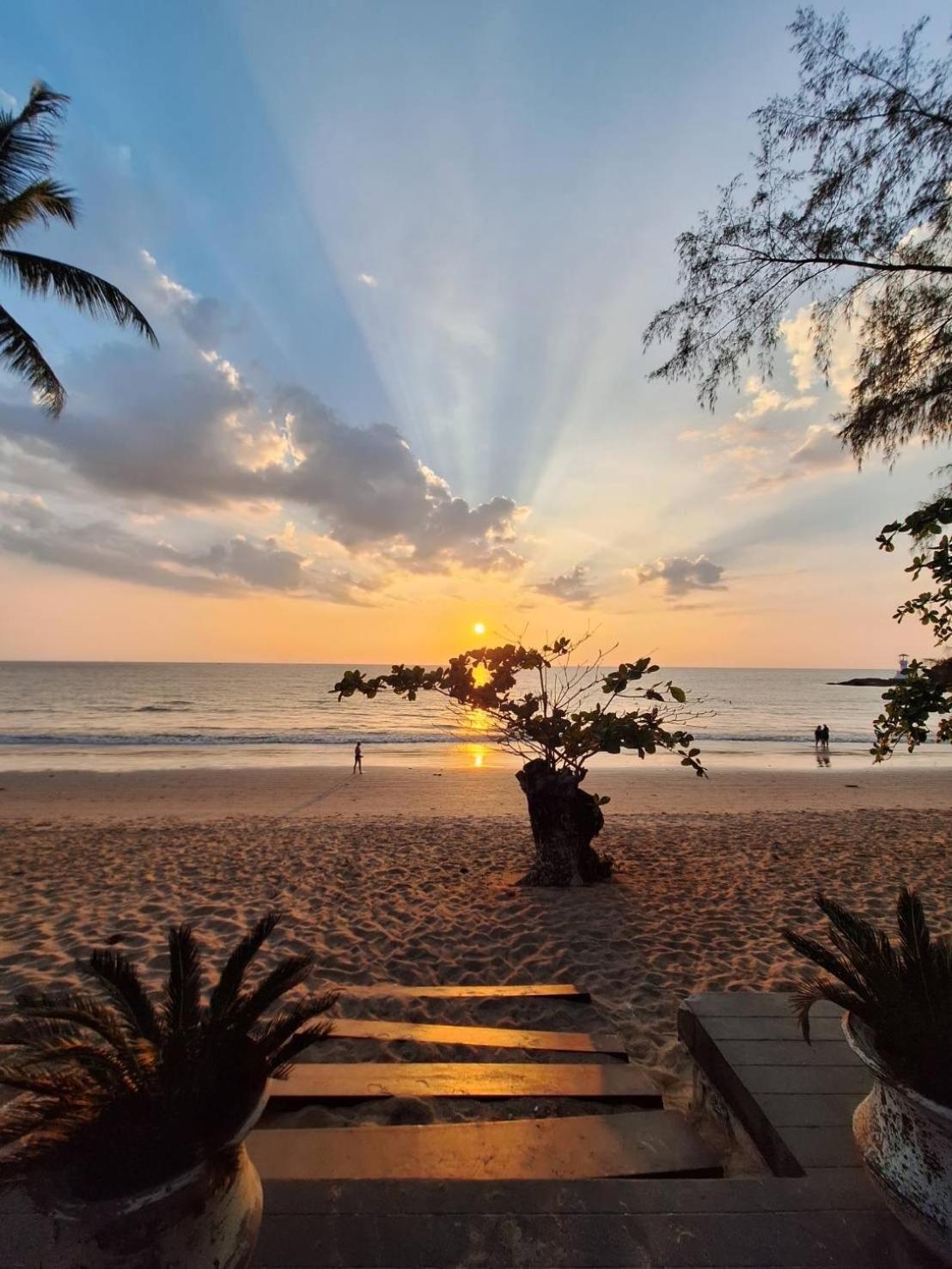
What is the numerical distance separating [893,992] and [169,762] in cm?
2466

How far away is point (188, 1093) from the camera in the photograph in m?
1.61

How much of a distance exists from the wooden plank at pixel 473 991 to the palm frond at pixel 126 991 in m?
2.83

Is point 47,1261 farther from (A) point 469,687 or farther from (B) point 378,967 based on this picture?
(A) point 469,687

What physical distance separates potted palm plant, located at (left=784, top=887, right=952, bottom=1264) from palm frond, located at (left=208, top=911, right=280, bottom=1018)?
176 cm

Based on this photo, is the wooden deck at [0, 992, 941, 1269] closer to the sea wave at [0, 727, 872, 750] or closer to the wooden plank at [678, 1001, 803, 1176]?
the wooden plank at [678, 1001, 803, 1176]

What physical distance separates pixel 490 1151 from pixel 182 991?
146cm

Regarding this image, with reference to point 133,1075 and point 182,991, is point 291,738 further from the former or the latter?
point 133,1075

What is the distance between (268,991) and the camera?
6.21ft

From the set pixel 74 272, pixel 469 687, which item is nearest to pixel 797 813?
pixel 469 687

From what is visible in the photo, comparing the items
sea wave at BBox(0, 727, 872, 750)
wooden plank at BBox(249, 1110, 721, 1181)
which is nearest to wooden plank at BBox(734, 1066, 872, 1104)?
wooden plank at BBox(249, 1110, 721, 1181)

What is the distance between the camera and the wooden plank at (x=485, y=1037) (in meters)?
3.48

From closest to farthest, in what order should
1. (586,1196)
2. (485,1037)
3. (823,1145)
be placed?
1. (586,1196)
2. (823,1145)
3. (485,1037)

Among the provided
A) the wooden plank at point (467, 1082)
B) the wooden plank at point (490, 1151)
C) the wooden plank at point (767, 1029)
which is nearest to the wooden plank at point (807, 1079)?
the wooden plank at point (767, 1029)

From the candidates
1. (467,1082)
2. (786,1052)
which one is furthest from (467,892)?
(786,1052)
